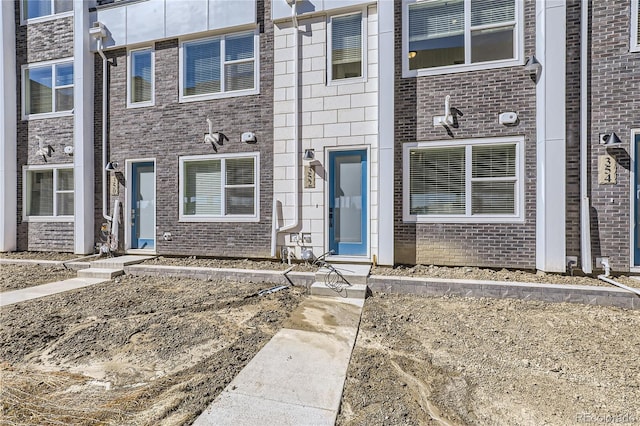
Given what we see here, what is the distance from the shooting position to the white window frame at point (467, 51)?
20.2ft

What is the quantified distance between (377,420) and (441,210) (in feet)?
16.4

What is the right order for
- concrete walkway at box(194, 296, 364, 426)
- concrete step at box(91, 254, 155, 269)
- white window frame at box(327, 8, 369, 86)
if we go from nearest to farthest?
concrete walkway at box(194, 296, 364, 426) → white window frame at box(327, 8, 369, 86) → concrete step at box(91, 254, 155, 269)

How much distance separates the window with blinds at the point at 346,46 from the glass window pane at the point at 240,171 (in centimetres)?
291

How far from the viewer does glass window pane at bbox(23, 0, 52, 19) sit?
9195 millimetres

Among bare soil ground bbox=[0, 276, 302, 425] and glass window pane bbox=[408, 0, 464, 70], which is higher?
glass window pane bbox=[408, 0, 464, 70]


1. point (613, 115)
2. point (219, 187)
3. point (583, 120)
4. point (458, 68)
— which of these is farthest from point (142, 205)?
point (613, 115)

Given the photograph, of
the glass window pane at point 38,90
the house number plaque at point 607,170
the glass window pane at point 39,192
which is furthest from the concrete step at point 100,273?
the house number plaque at point 607,170

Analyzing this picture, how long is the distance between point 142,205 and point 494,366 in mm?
8843

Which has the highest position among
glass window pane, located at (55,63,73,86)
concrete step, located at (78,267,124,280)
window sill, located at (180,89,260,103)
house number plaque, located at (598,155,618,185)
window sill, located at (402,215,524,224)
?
glass window pane, located at (55,63,73,86)

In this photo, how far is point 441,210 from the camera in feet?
21.6

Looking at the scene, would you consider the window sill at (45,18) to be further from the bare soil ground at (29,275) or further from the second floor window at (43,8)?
the bare soil ground at (29,275)

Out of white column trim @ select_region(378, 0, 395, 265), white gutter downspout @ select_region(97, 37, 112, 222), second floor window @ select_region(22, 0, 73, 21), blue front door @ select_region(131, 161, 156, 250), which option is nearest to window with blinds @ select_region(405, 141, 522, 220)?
white column trim @ select_region(378, 0, 395, 265)

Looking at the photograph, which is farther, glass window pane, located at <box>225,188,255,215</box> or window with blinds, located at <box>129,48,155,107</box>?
window with blinds, located at <box>129,48,155,107</box>

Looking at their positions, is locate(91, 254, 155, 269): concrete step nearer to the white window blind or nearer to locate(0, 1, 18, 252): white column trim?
the white window blind
